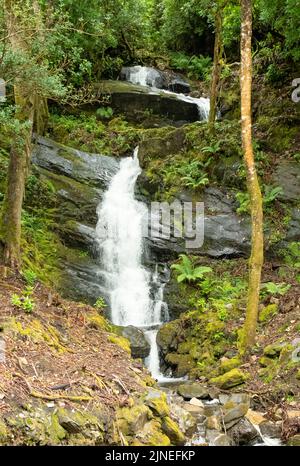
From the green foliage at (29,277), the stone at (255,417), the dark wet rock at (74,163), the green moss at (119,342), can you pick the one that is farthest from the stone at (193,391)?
the dark wet rock at (74,163)

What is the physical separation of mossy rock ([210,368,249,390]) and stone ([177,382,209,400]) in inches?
12.4

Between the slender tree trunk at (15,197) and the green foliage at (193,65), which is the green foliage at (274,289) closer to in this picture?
the slender tree trunk at (15,197)

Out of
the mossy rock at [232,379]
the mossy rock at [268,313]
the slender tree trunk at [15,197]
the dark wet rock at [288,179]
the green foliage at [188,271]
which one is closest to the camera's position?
the mossy rock at [232,379]

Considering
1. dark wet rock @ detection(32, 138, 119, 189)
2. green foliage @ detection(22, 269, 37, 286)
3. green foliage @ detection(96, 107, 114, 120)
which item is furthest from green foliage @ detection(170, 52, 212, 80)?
green foliage @ detection(22, 269, 37, 286)

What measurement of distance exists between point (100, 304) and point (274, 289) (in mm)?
4118

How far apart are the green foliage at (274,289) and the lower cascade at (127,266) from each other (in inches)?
113

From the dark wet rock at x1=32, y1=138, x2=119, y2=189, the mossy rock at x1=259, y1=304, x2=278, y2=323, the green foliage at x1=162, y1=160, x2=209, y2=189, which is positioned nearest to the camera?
the mossy rock at x1=259, y1=304, x2=278, y2=323

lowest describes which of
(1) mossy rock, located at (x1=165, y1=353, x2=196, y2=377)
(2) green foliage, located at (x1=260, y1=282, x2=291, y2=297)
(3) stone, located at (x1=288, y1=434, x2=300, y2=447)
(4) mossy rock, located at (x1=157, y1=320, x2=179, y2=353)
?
(1) mossy rock, located at (x1=165, y1=353, x2=196, y2=377)

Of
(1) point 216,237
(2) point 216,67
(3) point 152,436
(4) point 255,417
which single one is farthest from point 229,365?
(2) point 216,67

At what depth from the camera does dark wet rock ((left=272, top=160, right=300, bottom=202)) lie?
45.4 feet

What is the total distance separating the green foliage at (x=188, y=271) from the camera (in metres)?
12.6

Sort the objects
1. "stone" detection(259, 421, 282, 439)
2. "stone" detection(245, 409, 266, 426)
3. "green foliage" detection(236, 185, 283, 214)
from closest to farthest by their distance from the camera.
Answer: "stone" detection(259, 421, 282, 439) < "stone" detection(245, 409, 266, 426) < "green foliage" detection(236, 185, 283, 214)

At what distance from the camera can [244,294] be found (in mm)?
11859

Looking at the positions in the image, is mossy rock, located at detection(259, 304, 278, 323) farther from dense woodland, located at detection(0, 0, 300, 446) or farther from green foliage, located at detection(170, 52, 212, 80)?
green foliage, located at detection(170, 52, 212, 80)
